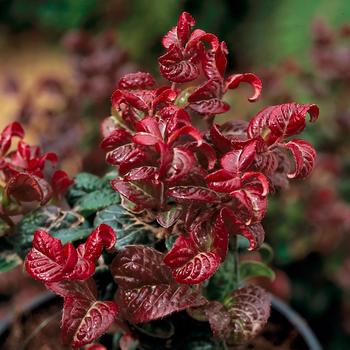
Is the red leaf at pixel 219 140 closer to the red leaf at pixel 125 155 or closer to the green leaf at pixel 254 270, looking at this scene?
the red leaf at pixel 125 155

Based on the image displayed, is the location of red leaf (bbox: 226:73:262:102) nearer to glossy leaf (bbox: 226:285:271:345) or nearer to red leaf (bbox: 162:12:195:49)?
red leaf (bbox: 162:12:195:49)

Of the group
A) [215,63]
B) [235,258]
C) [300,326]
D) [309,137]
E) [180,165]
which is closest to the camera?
[180,165]

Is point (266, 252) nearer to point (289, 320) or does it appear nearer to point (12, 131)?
point (289, 320)

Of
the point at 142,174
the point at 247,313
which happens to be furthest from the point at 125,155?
the point at 247,313

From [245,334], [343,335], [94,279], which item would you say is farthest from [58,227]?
[343,335]

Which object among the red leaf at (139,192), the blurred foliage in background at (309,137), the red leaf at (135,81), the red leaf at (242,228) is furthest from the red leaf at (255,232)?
the blurred foliage in background at (309,137)

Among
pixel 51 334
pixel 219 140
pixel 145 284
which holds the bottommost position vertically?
pixel 51 334
